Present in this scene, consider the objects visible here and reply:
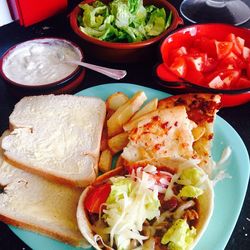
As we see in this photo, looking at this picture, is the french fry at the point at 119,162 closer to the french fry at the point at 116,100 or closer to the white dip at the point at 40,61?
the french fry at the point at 116,100

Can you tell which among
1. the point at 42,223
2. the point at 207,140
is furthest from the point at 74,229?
the point at 207,140

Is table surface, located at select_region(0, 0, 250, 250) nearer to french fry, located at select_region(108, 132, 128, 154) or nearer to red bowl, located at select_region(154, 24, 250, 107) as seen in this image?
red bowl, located at select_region(154, 24, 250, 107)

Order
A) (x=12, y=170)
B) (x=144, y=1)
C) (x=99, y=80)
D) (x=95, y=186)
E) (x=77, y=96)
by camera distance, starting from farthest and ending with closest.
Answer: (x=144, y=1), (x=99, y=80), (x=77, y=96), (x=12, y=170), (x=95, y=186)

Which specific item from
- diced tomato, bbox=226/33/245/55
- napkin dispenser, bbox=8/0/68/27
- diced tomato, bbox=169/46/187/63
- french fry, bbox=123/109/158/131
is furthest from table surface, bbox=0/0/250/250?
french fry, bbox=123/109/158/131

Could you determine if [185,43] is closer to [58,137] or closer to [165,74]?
[165,74]

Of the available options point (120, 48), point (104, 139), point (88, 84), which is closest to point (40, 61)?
point (88, 84)

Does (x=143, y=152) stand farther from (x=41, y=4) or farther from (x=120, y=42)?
(x=41, y=4)
